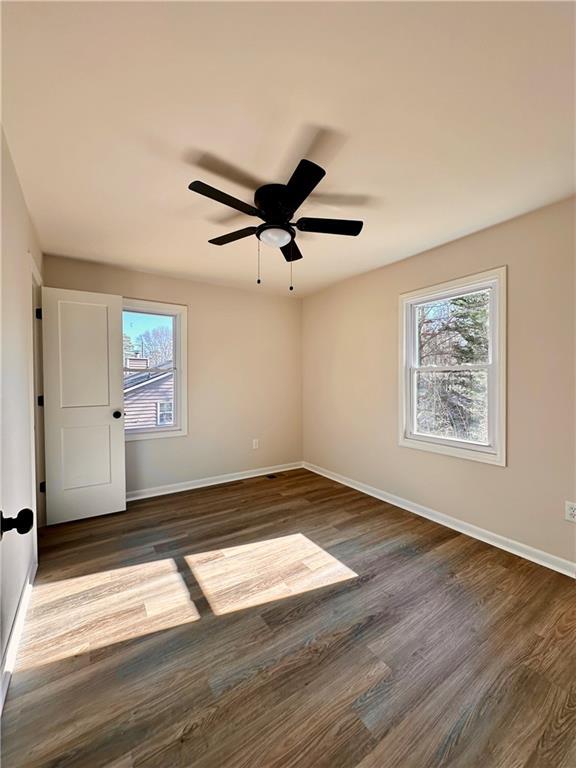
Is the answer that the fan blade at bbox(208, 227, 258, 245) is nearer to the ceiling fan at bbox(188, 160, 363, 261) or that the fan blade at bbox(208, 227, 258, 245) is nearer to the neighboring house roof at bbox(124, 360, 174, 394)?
the ceiling fan at bbox(188, 160, 363, 261)

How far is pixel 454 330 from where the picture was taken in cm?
295

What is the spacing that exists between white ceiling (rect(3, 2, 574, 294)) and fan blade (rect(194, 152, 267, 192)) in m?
0.06

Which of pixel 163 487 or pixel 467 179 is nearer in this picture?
pixel 467 179

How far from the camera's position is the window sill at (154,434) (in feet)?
11.7

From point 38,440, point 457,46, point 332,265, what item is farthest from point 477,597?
point 38,440

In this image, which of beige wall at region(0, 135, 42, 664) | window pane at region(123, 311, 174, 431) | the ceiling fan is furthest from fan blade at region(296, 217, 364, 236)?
window pane at region(123, 311, 174, 431)

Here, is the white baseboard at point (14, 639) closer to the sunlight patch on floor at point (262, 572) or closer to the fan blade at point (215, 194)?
the sunlight patch on floor at point (262, 572)

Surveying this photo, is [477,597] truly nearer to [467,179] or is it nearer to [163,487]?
[467,179]

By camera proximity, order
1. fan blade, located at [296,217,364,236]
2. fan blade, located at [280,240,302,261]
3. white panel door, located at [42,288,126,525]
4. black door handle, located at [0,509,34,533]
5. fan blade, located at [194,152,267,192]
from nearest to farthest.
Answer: black door handle, located at [0,509,34,533] → fan blade, located at [194,152,267,192] → fan blade, located at [296,217,364,236] → fan blade, located at [280,240,302,261] → white panel door, located at [42,288,126,525]

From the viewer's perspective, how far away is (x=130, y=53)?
1.22 metres

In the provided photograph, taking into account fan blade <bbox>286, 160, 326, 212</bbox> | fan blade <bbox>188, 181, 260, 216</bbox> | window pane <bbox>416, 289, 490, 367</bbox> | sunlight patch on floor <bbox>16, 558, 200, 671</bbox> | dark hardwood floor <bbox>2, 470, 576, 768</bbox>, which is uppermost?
fan blade <bbox>286, 160, 326, 212</bbox>

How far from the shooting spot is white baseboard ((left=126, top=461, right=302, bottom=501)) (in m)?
3.63

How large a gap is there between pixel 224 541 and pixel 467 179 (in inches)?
121

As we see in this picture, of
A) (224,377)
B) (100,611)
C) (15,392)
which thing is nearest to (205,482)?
(224,377)
